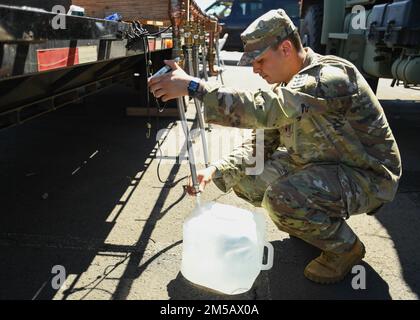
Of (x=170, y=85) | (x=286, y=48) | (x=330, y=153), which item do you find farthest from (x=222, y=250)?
(x=286, y=48)

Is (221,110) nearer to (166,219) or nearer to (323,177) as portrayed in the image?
(323,177)

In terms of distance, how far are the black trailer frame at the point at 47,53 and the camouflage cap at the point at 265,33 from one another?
729mm

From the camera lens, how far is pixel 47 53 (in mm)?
1700

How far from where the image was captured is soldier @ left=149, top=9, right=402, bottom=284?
1.82 meters

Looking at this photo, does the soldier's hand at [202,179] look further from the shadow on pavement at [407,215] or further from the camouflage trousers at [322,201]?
the shadow on pavement at [407,215]

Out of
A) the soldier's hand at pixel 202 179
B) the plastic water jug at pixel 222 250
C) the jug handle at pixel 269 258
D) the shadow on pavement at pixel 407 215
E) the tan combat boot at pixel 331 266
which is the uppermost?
the soldier's hand at pixel 202 179

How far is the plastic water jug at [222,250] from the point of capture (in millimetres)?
2053

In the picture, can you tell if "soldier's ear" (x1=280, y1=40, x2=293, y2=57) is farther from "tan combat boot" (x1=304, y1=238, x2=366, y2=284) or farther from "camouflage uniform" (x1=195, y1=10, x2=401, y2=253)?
"tan combat boot" (x1=304, y1=238, x2=366, y2=284)

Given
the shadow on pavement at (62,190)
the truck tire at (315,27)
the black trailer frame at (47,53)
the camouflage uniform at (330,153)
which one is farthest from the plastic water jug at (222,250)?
the truck tire at (315,27)

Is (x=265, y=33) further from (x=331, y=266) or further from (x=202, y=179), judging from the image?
(x=331, y=266)

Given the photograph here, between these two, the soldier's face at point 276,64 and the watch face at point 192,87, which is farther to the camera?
the soldier's face at point 276,64

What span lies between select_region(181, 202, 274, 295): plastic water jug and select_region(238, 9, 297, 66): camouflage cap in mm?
757
